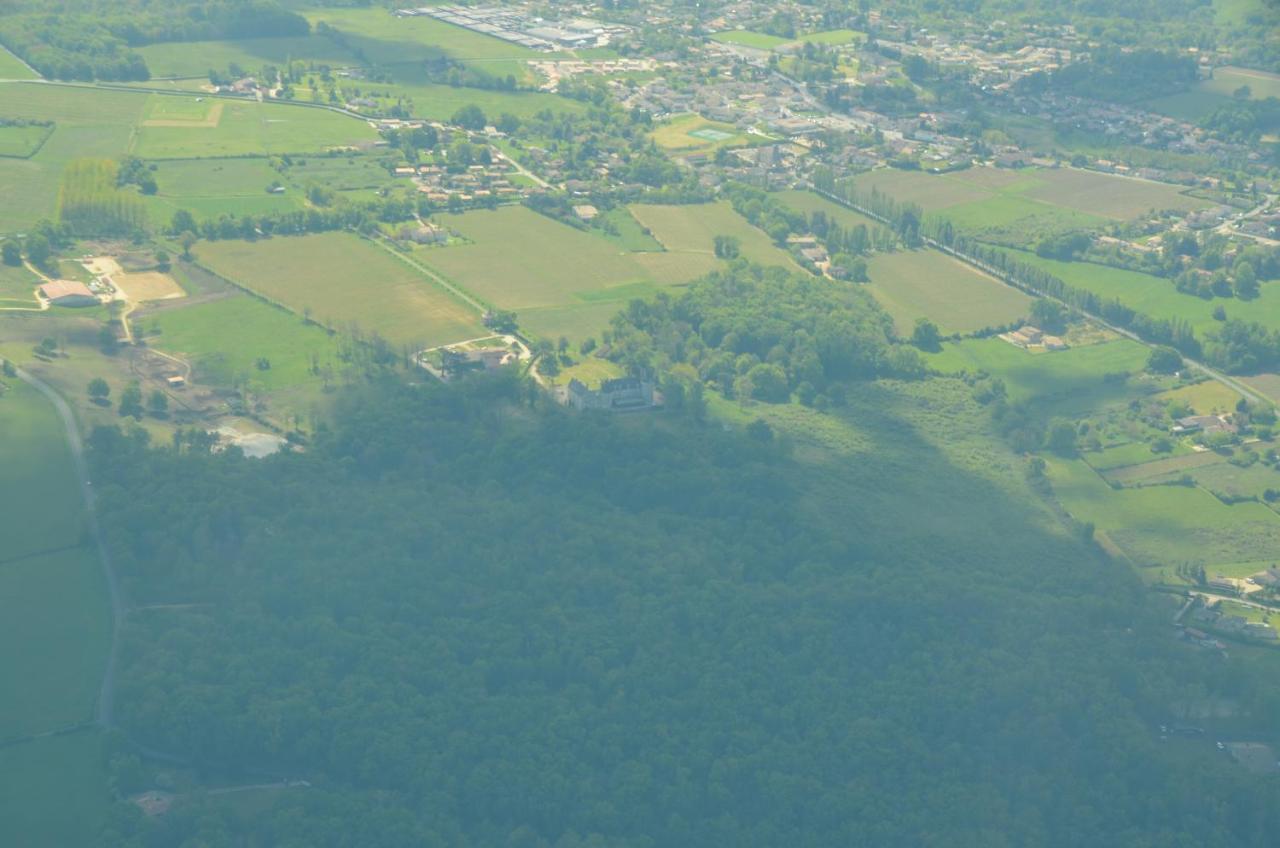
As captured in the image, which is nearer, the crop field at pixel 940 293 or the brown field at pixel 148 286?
the brown field at pixel 148 286

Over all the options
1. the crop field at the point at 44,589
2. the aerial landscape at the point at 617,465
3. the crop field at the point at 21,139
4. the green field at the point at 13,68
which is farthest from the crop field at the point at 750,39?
the crop field at the point at 44,589

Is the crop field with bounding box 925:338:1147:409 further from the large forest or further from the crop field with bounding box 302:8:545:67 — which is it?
the crop field with bounding box 302:8:545:67

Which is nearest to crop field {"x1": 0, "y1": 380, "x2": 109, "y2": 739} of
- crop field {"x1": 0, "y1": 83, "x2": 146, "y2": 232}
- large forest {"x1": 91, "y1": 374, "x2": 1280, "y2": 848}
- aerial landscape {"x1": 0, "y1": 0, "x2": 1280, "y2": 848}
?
aerial landscape {"x1": 0, "y1": 0, "x2": 1280, "y2": 848}

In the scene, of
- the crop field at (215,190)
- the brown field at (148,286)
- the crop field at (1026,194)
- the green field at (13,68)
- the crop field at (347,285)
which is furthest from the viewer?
the green field at (13,68)

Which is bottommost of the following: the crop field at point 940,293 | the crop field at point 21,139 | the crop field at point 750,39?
the crop field at point 21,139

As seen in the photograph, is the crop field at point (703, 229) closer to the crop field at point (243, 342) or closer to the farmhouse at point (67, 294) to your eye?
the crop field at point (243, 342)

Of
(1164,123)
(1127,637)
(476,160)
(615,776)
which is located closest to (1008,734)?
(1127,637)

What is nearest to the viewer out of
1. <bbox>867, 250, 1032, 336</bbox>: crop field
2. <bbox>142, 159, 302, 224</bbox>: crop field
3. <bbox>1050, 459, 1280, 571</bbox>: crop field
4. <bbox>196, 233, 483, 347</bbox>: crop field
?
<bbox>1050, 459, 1280, 571</bbox>: crop field
